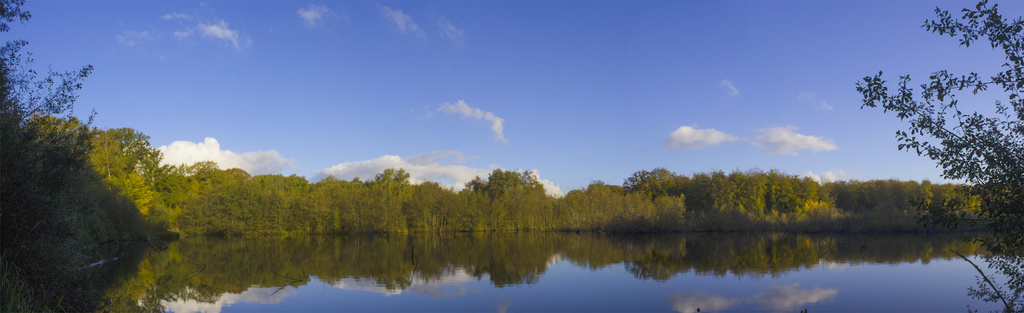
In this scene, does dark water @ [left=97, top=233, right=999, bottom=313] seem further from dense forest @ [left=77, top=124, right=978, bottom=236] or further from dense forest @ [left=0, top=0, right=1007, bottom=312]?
dense forest @ [left=77, top=124, right=978, bottom=236]

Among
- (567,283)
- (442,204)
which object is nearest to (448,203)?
(442,204)

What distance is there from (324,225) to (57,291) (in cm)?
4716

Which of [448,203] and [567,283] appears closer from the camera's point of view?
[567,283]

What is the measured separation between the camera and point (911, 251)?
2419 cm

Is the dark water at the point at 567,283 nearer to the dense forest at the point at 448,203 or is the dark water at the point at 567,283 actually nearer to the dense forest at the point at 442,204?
the dense forest at the point at 442,204

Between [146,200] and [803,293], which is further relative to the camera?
[146,200]

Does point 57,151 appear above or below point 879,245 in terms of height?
above

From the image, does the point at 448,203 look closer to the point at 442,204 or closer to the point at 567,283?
the point at 442,204

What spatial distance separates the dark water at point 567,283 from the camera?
12.4 metres

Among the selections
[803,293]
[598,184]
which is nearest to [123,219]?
[803,293]

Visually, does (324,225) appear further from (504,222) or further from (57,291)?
(57,291)

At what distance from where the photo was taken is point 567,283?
16.0 m

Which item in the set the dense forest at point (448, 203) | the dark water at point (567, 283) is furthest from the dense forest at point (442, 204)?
the dark water at point (567, 283)

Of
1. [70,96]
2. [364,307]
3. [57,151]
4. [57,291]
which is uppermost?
[70,96]
